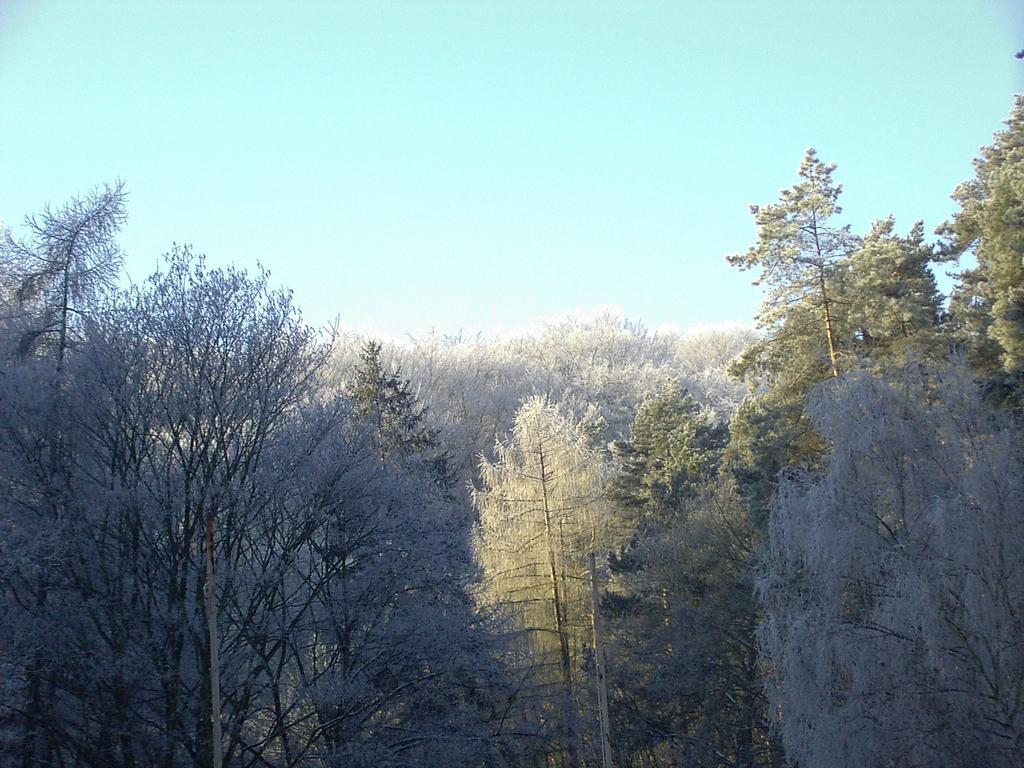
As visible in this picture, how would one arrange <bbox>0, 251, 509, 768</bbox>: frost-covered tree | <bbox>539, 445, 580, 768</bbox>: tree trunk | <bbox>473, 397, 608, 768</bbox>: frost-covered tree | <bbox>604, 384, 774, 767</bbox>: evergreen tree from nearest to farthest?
<bbox>0, 251, 509, 768</bbox>: frost-covered tree < <bbox>539, 445, 580, 768</bbox>: tree trunk < <bbox>604, 384, 774, 767</bbox>: evergreen tree < <bbox>473, 397, 608, 768</bbox>: frost-covered tree

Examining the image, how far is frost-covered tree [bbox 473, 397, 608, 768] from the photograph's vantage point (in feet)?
90.0

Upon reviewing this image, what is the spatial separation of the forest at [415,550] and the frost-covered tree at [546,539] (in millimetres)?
1856

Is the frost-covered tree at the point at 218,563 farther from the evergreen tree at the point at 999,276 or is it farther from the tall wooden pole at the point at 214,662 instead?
the evergreen tree at the point at 999,276

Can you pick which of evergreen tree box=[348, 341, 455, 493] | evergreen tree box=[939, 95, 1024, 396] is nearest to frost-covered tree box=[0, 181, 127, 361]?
evergreen tree box=[348, 341, 455, 493]

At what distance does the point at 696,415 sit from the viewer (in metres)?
34.8

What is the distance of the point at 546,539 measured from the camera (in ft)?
93.7

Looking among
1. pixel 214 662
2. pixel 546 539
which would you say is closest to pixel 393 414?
pixel 546 539

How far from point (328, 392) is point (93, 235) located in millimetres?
7249

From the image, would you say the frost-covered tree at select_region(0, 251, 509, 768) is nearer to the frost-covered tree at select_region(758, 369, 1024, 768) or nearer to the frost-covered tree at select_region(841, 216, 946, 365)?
the frost-covered tree at select_region(758, 369, 1024, 768)

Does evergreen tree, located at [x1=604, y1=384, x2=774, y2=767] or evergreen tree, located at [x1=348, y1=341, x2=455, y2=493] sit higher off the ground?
evergreen tree, located at [x1=348, y1=341, x2=455, y2=493]

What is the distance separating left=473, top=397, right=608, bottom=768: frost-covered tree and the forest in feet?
6.09

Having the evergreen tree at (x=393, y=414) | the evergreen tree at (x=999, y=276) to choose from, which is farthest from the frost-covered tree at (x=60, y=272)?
the evergreen tree at (x=999, y=276)

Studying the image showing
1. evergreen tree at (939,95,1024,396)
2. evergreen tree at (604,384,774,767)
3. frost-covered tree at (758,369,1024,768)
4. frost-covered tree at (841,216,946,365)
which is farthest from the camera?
evergreen tree at (604,384,774,767)

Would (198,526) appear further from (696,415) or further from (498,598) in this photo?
(696,415)
